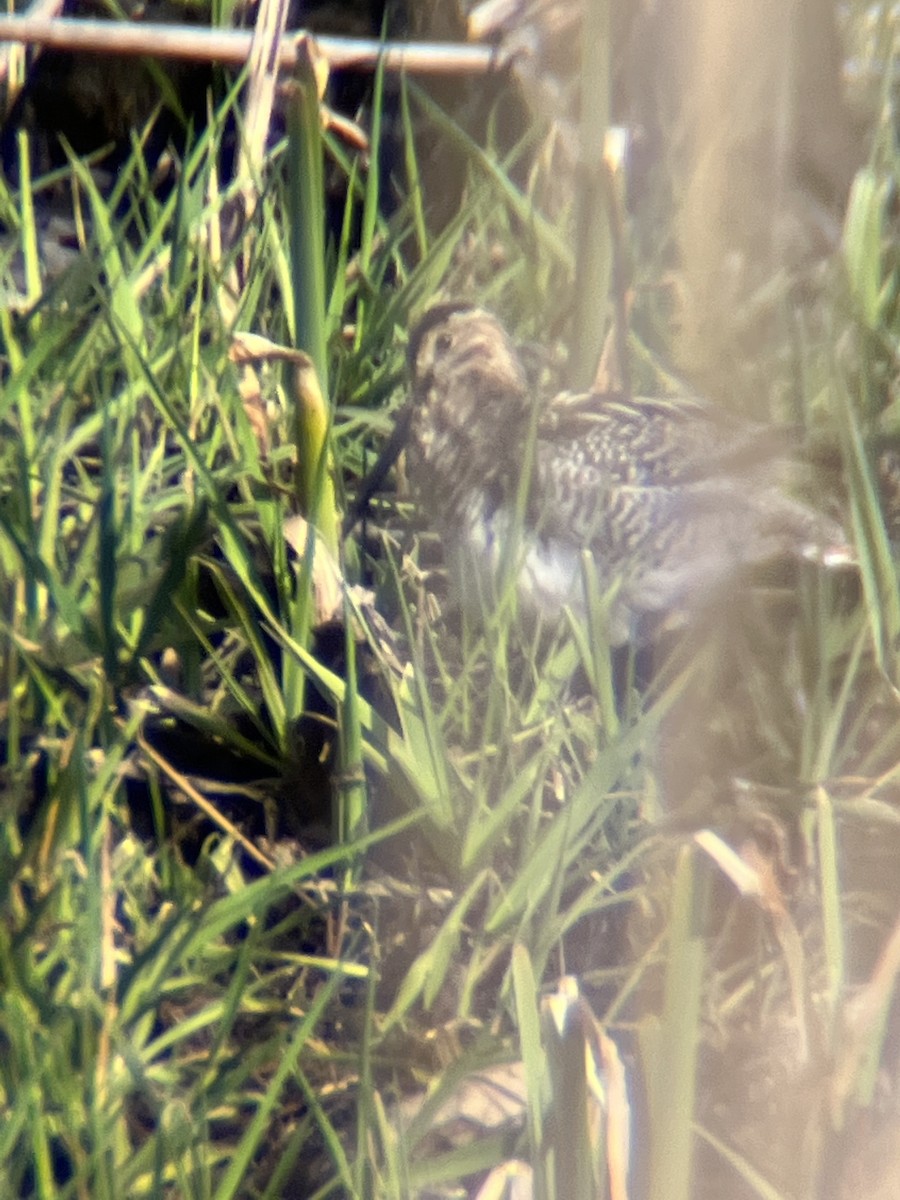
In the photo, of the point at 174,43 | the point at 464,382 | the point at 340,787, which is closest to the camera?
the point at 340,787

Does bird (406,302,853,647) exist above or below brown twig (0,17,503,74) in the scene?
below

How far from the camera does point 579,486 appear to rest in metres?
2.38

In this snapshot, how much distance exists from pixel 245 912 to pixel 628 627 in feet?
2.66

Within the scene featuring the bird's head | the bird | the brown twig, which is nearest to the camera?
the bird

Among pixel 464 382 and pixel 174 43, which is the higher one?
pixel 174 43

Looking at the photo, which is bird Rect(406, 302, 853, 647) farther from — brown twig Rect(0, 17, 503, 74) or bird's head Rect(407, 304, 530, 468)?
brown twig Rect(0, 17, 503, 74)

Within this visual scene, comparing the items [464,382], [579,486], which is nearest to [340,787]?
[579,486]

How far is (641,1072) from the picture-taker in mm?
904

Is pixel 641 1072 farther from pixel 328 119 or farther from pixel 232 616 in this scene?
pixel 328 119

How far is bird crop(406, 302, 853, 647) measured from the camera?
83.0 inches

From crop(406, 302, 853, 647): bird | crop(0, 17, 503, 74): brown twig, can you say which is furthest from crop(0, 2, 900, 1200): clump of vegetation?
crop(0, 17, 503, 74): brown twig

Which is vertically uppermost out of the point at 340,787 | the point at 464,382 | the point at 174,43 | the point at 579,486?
the point at 174,43

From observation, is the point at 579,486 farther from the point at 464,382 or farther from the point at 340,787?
the point at 340,787

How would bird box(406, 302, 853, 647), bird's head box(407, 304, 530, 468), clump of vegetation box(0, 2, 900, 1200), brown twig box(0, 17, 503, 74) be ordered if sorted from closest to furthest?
clump of vegetation box(0, 2, 900, 1200)
bird box(406, 302, 853, 647)
brown twig box(0, 17, 503, 74)
bird's head box(407, 304, 530, 468)
